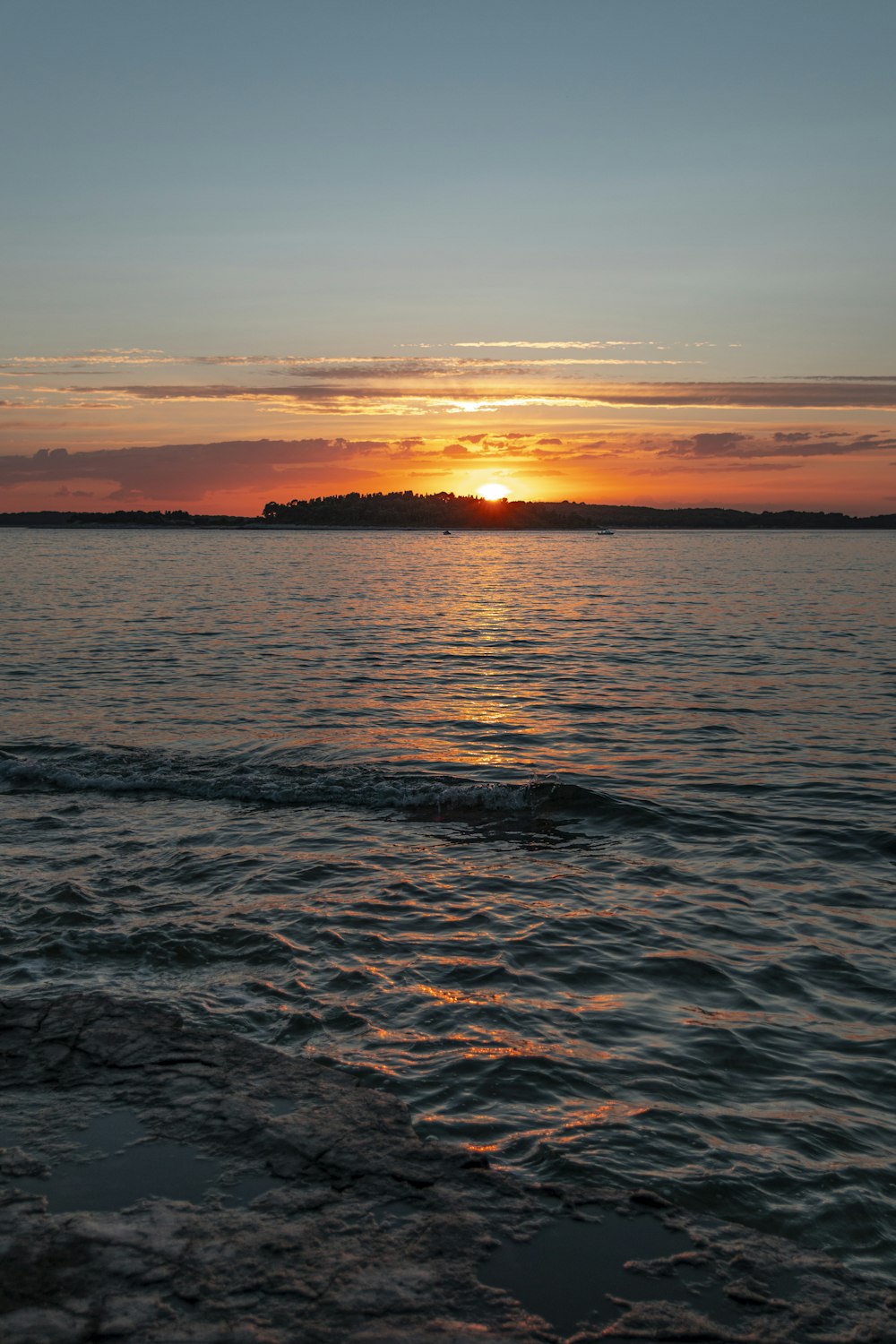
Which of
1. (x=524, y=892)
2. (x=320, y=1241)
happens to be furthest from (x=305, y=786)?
(x=320, y=1241)

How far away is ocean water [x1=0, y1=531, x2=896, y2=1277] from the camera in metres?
7.23

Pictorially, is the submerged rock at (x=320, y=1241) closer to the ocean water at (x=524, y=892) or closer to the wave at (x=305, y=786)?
the ocean water at (x=524, y=892)

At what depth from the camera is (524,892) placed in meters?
12.2

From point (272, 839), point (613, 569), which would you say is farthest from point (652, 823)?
point (613, 569)

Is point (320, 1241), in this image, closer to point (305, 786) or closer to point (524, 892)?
point (524, 892)

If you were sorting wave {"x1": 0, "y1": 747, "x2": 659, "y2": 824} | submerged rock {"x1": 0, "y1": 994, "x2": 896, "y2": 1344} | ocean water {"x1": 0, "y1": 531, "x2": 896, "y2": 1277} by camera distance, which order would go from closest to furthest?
submerged rock {"x1": 0, "y1": 994, "x2": 896, "y2": 1344} < ocean water {"x1": 0, "y1": 531, "x2": 896, "y2": 1277} < wave {"x1": 0, "y1": 747, "x2": 659, "y2": 824}

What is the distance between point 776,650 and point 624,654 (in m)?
5.80

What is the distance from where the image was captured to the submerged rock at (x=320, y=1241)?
16.0 feet

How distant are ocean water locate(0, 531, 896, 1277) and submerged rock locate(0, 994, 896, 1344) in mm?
456

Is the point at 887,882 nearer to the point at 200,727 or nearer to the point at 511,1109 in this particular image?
the point at 511,1109

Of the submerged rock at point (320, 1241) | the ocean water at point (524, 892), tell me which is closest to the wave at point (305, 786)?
the ocean water at point (524, 892)

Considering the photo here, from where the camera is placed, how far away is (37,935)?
10.3 m

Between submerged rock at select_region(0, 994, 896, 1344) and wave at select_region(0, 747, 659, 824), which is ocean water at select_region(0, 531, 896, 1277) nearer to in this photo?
wave at select_region(0, 747, 659, 824)

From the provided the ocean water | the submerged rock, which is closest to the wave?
the ocean water
